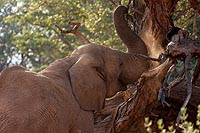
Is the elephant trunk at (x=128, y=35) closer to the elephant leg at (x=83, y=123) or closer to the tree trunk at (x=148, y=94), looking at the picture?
the tree trunk at (x=148, y=94)

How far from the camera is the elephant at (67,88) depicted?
175 inches

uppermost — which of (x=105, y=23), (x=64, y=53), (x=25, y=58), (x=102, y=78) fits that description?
(x=102, y=78)

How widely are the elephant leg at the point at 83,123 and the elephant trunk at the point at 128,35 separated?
910 mm

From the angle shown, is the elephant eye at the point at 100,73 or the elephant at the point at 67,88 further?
the elephant eye at the point at 100,73

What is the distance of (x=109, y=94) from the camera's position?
5.55 m

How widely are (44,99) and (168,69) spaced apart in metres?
1.18

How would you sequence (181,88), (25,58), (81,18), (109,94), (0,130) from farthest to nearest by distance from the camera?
(25,58) < (81,18) < (181,88) < (109,94) < (0,130)

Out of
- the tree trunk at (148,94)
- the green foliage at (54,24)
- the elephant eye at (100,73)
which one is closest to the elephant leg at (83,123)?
the elephant eye at (100,73)

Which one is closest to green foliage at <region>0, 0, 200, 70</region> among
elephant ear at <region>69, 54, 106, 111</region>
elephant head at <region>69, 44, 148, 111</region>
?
elephant head at <region>69, 44, 148, 111</region>

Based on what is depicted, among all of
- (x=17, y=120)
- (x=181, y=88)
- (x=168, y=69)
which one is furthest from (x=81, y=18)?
(x=17, y=120)

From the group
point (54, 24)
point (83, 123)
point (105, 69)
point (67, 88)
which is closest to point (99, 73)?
point (105, 69)

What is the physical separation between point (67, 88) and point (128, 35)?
3.46 ft

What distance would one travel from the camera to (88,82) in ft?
16.8

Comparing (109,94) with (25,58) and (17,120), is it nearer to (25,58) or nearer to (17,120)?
(17,120)
